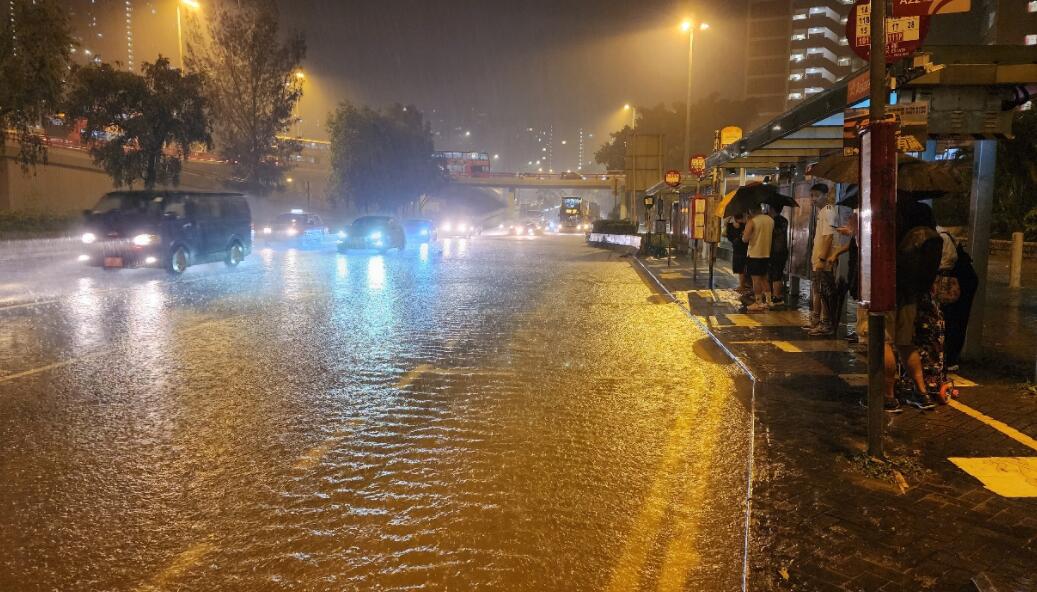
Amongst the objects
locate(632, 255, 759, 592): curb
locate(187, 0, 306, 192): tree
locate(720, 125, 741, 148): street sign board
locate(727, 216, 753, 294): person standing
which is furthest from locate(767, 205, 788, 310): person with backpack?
locate(187, 0, 306, 192): tree

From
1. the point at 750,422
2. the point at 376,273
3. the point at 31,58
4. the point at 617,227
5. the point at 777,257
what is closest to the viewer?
the point at 750,422

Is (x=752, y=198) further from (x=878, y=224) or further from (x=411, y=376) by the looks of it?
(x=878, y=224)

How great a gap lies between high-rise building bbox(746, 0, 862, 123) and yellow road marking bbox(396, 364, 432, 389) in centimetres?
10780

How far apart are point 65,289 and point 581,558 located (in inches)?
584

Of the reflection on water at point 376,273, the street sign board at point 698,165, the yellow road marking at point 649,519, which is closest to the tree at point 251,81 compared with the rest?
the reflection on water at point 376,273

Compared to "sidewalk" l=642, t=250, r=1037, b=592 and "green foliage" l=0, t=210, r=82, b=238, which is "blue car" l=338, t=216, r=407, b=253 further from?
"sidewalk" l=642, t=250, r=1037, b=592

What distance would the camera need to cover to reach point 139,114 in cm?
3158

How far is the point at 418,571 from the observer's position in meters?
3.40

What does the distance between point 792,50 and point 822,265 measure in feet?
371

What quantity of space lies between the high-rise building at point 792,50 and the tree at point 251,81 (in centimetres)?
7972

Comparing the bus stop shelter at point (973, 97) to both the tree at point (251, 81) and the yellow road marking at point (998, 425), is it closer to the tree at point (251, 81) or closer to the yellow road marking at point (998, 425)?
the yellow road marking at point (998, 425)

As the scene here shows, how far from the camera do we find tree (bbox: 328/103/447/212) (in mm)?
53500

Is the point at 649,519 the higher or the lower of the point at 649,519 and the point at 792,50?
the lower

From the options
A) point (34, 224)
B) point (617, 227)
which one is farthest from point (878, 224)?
point (617, 227)
